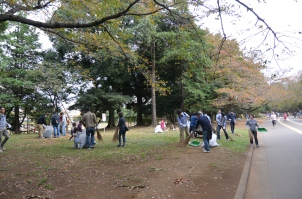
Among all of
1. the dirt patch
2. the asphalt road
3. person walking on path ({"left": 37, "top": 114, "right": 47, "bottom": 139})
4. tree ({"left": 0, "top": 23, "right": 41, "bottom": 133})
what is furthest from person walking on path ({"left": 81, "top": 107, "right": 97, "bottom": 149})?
tree ({"left": 0, "top": 23, "right": 41, "bottom": 133})

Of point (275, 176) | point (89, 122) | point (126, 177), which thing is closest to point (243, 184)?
point (275, 176)

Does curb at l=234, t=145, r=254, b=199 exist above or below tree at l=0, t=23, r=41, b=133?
below

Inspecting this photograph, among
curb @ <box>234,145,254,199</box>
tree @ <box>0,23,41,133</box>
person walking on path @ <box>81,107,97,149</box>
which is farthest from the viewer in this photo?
tree @ <box>0,23,41,133</box>

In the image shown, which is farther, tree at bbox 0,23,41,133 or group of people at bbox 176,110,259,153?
tree at bbox 0,23,41,133

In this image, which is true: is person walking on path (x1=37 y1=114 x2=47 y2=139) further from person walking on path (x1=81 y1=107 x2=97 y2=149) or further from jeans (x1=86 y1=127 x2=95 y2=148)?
person walking on path (x1=81 y1=107 x2=97 y2=149)

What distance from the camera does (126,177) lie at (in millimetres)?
6258

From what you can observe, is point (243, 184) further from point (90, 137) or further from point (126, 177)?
point (90, 137)

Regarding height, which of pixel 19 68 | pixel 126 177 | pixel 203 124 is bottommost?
pixel 126 177

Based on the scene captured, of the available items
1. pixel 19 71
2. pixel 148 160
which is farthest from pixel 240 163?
pixel 19 71

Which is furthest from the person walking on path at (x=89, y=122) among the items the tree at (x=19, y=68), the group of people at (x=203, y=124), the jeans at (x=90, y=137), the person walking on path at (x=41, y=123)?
the tree at (x=19, y=68)

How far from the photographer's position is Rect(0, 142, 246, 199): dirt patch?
17.2 feet

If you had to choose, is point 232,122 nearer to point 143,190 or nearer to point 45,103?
point 143,190

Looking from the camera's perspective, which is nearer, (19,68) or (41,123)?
(41,123)

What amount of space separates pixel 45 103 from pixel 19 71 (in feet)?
12.2
